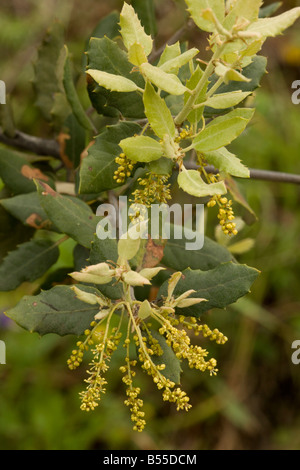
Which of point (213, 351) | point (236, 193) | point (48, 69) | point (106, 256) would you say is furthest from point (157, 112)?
point (213, 351)

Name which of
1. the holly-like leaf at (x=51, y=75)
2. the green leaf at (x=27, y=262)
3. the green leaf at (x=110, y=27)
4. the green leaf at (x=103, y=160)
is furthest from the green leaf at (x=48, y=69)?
the green leaf at (x=103, y=160)

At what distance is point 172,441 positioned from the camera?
7.77 feet

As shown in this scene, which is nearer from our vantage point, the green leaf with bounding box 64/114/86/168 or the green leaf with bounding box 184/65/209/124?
the green leaf with bounding box 184/65/209/124

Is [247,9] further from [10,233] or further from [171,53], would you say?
[10,233]

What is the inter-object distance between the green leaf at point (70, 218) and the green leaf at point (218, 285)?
20 centimetres

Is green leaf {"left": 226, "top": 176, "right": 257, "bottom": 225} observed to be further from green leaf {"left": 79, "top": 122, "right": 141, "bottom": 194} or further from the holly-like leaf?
the holly-like leaf

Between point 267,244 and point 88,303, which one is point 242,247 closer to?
point 88,303

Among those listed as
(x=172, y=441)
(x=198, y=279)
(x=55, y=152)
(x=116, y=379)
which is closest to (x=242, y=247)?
(x=198, y=279)

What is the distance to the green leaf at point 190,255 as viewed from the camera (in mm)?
1062

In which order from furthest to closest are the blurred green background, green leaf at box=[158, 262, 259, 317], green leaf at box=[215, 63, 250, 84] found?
1. the blurred green background
2. green leaf at box=[158, 262, 259, 317]
3. green leaf at box=[215, 63, 250, 84]

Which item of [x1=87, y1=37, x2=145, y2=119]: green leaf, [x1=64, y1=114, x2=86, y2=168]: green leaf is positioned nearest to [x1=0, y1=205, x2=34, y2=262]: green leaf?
[x1=64, y1=114, x2=86, y2=168]: green leaf

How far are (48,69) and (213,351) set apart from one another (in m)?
1.62

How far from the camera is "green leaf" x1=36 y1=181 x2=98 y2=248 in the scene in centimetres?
95

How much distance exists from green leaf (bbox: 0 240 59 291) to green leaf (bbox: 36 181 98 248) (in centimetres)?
21
